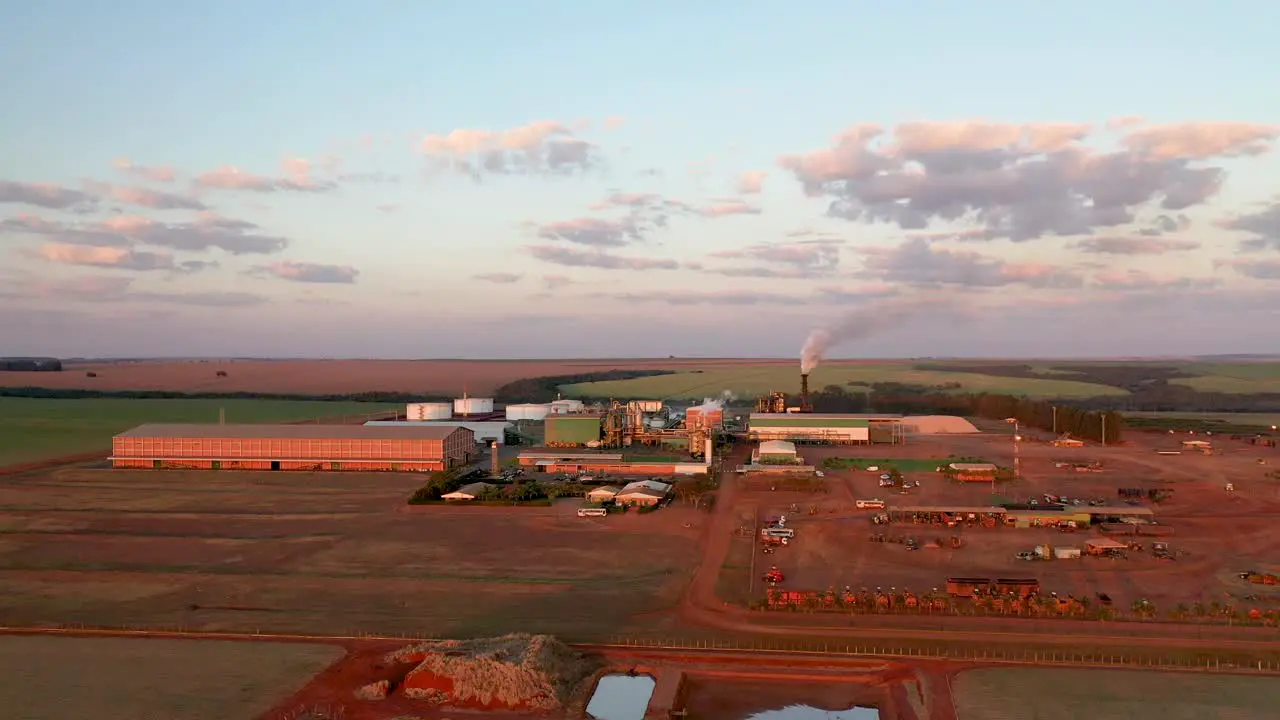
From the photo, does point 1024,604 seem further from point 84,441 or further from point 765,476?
point 84,441

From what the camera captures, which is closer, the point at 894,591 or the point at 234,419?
the point at 894,591

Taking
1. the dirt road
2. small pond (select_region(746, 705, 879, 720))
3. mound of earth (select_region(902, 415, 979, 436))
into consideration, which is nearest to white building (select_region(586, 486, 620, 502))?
the dirt road

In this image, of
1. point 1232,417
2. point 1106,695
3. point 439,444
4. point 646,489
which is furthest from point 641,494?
point 1232,417

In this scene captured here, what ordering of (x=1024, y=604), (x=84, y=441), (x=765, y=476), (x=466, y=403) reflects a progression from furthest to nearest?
(x=466, y=403) < (x=84, y=441) < (x=765, y=476) < (x=1024, y=604)

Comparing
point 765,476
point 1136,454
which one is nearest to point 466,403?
point 765,476

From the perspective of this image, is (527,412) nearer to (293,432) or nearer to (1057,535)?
(293,432)

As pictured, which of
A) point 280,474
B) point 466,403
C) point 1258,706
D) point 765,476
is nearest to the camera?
point 1258,706
